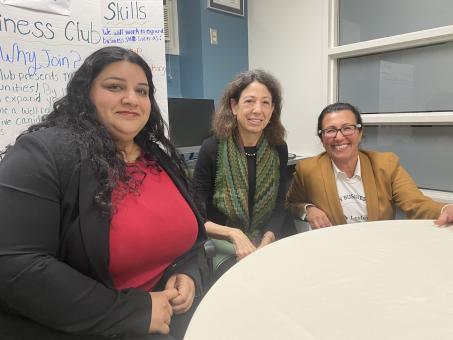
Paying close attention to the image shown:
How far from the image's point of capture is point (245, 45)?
9.78 ft

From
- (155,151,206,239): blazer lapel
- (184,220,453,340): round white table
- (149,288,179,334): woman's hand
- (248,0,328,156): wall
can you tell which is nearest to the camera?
(184,220,453,340): round white table

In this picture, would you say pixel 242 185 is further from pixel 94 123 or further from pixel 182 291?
pixel 94 123

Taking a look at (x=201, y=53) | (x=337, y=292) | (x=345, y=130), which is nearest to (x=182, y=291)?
(x=337, y=292)

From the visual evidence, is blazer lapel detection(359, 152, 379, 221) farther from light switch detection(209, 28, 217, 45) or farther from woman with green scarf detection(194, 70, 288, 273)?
light switch detection(209, 28, 217, 45)

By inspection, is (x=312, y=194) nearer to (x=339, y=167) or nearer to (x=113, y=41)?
(x=339, y=167)

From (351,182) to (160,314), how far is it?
45.2 inches

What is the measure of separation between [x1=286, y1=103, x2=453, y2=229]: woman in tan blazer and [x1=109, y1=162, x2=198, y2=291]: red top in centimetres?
72

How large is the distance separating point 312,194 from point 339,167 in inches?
7.4

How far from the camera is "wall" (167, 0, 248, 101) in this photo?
2.65 meters

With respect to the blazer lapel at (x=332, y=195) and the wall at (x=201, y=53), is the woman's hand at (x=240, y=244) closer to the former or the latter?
the blazer lapel at (x=332, y=195)

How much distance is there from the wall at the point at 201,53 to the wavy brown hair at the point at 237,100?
1.05 meters

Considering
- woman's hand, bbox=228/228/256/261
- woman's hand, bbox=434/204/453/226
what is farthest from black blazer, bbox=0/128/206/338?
woman's hand, bbox=434/204/453/226

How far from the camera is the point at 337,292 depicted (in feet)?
2.49

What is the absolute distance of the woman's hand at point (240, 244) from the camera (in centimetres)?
134
